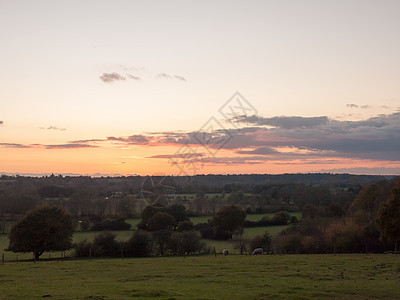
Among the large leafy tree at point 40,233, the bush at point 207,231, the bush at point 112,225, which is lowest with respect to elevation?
the bush at point 207,231

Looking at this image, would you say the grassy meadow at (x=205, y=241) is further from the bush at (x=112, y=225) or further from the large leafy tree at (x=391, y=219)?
the large leafy tree at (x=391, y=219)

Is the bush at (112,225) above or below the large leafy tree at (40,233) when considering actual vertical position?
below

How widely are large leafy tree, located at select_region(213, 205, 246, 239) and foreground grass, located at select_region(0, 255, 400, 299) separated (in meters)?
42.5

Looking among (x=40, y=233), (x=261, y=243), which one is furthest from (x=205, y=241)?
(x=40, y=233)

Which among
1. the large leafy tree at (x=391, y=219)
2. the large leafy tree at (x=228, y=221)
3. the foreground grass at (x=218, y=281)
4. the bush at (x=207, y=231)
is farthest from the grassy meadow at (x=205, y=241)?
the foreground grass at (x=218, y=281)

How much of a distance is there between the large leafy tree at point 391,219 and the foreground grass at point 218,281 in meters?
9.58

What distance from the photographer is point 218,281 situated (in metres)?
26.9

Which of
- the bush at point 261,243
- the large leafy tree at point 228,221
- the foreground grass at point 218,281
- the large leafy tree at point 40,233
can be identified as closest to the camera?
the foreground grass at point 218,281

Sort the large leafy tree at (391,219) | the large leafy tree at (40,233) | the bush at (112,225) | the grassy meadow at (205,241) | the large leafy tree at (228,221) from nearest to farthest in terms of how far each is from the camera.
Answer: the large leafy tree at (391,219), the large leafy tree at (40,233), the grassy meadow at (205,241), the large leafy tree at (228,221), the bush at (112,225)

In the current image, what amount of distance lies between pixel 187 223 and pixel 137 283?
55.9 m

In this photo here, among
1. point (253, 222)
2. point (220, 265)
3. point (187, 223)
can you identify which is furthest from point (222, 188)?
point (220, 265)

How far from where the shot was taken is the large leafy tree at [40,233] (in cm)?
5517

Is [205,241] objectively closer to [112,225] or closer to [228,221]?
[228,221]

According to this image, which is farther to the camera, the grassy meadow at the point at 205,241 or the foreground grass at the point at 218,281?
the grassy meadow at the point at 205,241
